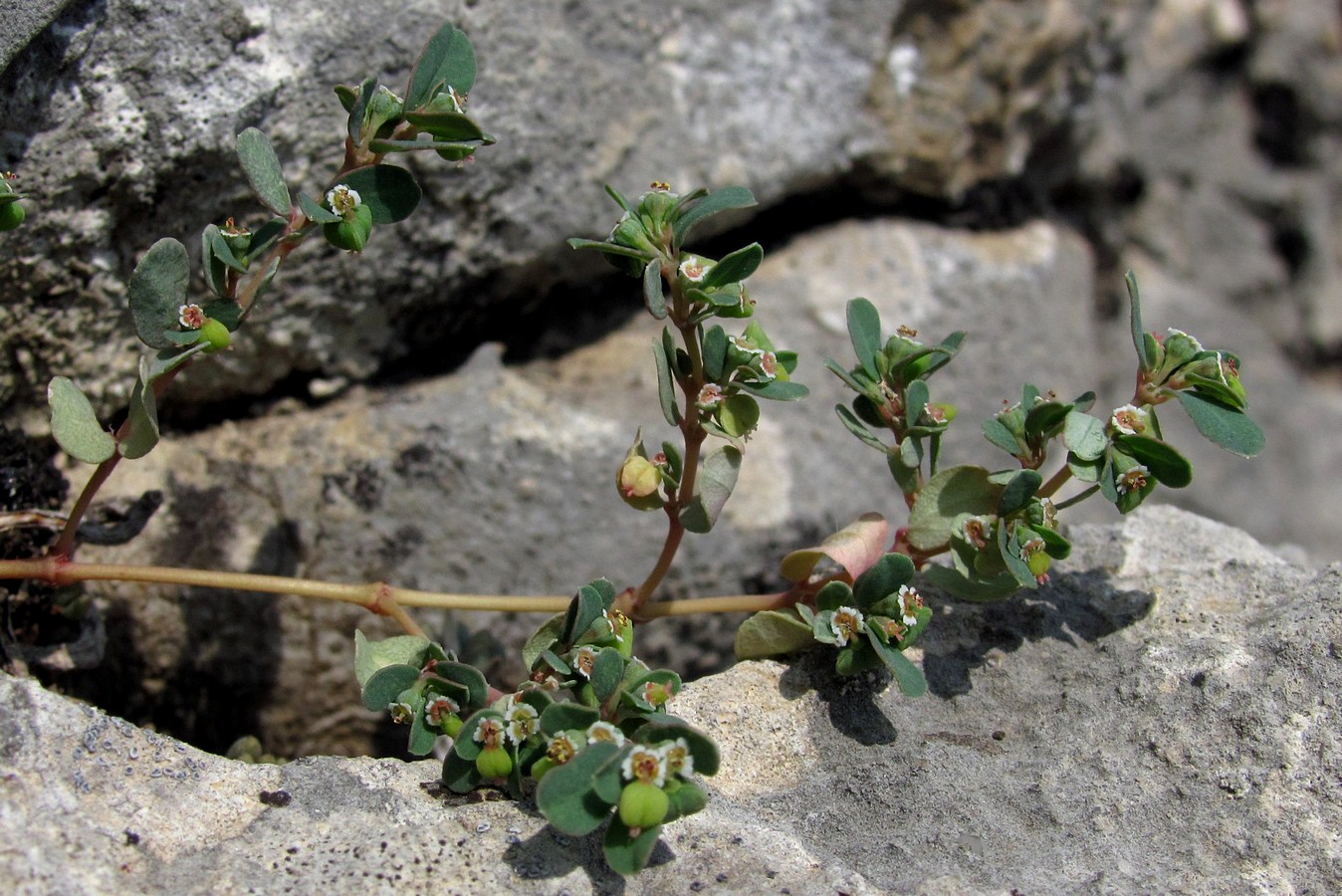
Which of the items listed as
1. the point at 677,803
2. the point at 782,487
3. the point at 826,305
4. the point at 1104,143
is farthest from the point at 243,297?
the point at 1104,143

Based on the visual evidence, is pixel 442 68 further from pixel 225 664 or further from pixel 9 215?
pixel 225 664

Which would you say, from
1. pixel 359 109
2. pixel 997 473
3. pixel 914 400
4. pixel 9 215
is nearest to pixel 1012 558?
pixel 997 473

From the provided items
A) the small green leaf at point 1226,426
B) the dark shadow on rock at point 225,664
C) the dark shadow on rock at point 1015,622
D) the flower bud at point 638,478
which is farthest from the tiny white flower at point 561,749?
the dark shadow on rock at point 225,664

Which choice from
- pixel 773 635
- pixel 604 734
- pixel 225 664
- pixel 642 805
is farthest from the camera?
pixel 225 664

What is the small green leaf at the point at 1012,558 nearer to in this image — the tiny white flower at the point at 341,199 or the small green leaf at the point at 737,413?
the small green leaf at the point at 737,413

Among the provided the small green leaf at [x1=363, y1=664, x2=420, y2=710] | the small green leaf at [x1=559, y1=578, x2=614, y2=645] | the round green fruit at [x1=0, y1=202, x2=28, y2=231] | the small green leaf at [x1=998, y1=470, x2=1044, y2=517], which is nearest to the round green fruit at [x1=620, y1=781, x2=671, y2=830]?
the small green leaf at [x1=559, y1=578, x2=614, y2=645]

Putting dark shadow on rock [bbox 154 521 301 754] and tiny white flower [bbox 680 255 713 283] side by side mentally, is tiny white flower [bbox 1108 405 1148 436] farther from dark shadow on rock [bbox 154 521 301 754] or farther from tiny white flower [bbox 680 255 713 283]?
dark shadow on rock [bbox 154 521 301 754]
